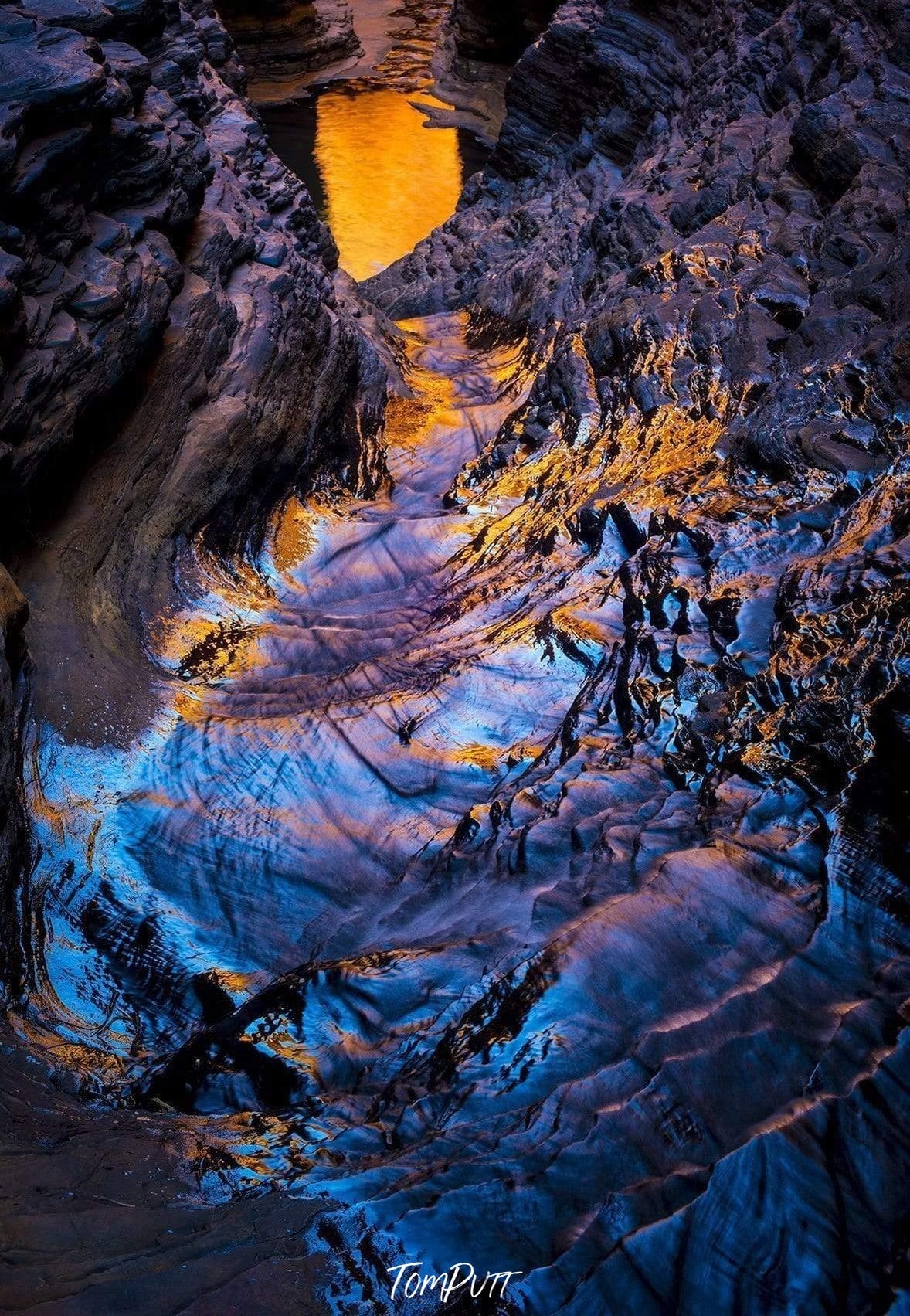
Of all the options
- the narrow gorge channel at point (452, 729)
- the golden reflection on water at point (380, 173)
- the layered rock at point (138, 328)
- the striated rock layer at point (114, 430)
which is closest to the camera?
the narrow gorge channel at point (452, 729)

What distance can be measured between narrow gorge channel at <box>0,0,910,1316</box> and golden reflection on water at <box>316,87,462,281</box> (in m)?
4.61

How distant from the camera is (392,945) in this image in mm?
2918

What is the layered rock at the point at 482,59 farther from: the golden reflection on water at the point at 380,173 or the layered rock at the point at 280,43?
the layered rock at the point at 280,43

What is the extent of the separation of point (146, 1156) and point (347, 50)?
18419 mm

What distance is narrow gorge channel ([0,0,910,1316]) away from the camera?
1901 millimetres

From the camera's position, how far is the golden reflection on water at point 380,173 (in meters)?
12.1

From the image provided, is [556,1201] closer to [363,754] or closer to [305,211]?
[363,754]

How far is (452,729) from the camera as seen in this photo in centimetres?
380

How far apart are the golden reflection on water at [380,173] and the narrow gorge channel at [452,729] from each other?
181 inches

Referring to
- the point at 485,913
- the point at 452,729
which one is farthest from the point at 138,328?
the point at 485,913

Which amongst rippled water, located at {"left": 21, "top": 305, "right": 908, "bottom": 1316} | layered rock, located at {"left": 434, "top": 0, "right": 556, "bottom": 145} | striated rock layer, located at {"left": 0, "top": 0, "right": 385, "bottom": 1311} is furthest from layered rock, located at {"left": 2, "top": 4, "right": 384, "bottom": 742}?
layered rock, located at {"left": 434, "top": 0, "right": 556, "bottom": 145}

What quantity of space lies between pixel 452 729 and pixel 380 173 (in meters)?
11.9

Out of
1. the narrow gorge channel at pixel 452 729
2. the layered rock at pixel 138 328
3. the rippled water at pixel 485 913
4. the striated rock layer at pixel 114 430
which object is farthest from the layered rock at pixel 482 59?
the rippled water at pixel 485 913

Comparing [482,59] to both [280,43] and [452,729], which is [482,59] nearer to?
[280,43]
